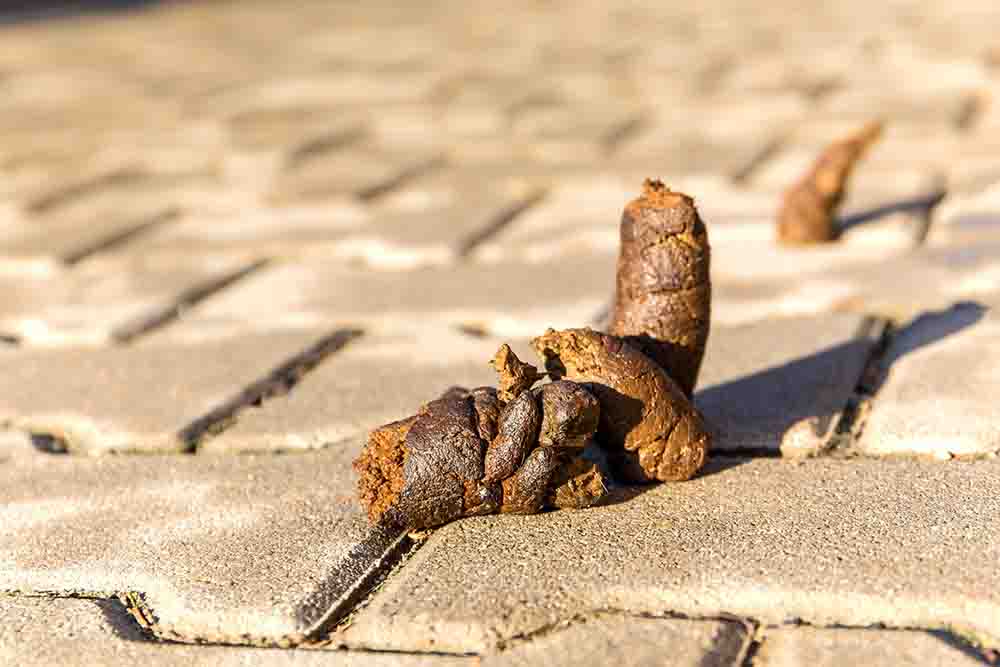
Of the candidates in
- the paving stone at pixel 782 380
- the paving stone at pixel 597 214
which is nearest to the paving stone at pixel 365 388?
the paving stone at pixel 782 380

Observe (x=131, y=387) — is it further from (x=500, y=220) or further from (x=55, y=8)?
(x=55, y=8)

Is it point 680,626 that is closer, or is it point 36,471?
point 680,626

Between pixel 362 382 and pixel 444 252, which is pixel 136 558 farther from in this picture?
pixel 444 252

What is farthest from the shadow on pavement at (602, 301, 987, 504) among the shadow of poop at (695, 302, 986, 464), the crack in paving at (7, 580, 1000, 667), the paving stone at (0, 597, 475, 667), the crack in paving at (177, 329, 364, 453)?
the crack in paving at (177, 329, 364, 453)

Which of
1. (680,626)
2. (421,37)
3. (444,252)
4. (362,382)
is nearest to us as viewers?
(680,626)

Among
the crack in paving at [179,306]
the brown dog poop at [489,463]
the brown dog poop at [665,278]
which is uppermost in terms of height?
the brown dog poop at [665,278]

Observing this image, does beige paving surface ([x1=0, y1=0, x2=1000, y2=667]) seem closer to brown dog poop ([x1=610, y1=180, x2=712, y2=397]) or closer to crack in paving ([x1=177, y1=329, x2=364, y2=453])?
crack in paving ([x1=177, y1=329, x2=364, y2=453])

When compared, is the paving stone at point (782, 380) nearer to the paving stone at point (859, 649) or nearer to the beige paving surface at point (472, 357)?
the beige paving surface at point (472, 357)

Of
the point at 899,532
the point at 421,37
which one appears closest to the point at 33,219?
the point at 899,532

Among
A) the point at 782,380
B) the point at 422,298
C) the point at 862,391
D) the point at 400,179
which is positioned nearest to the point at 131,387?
the point at 422,298
